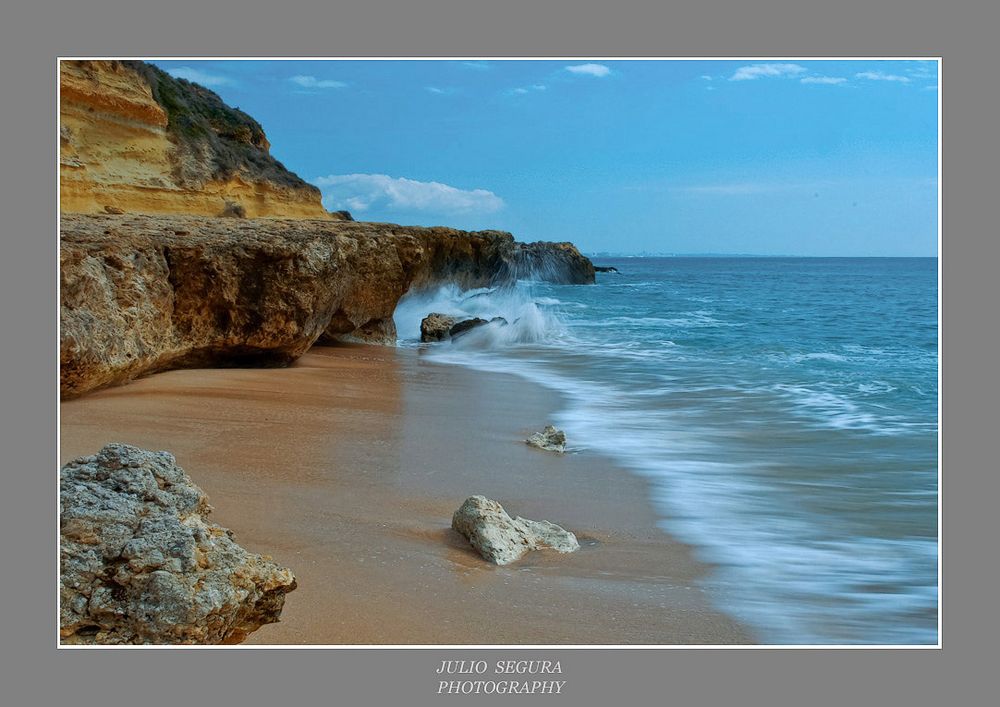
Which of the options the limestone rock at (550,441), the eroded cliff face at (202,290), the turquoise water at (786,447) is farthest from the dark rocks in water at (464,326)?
the limestone rock at (550,441)

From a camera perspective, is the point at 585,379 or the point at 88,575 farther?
the point at 585,379

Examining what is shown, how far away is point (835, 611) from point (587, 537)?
1.10 meters

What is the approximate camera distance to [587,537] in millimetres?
3836

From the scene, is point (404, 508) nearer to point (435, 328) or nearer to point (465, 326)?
point (435, 328)

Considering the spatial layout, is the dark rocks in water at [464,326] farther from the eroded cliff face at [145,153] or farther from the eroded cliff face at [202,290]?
the eroded cliff face at [145,153]

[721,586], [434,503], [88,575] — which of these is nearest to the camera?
[88,575]

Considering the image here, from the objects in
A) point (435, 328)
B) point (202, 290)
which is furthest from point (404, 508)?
point (435, 328)

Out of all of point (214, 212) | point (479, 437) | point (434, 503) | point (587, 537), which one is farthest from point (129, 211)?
point (587, 537)

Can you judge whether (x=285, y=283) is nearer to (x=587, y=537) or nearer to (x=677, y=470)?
(x=677, y=470)

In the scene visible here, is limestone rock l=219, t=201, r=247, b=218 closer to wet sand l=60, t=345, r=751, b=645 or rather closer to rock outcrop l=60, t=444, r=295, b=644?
wet sand l=60, t=345, r=751, b=645

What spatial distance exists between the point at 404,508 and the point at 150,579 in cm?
175

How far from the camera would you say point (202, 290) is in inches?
285

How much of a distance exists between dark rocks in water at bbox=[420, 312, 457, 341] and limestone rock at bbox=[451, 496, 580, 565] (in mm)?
9134

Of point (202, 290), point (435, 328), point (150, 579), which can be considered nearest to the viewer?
point (150, 579)
